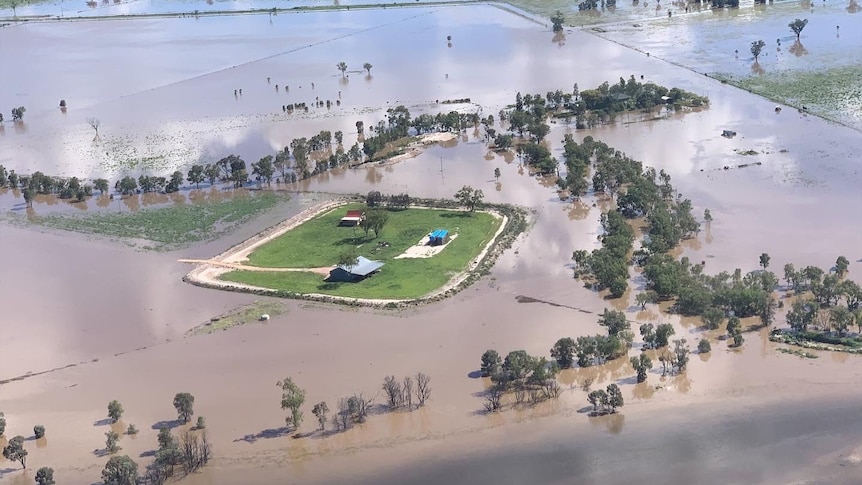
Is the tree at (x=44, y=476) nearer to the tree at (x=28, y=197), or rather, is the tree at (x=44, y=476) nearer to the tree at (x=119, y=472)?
the tree at (x=119, y=472)

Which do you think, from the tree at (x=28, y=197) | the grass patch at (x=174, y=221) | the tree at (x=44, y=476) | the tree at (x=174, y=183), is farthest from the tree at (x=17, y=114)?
the tree at (x=44, y=476)

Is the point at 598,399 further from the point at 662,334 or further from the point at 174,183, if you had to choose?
the point at 174,183

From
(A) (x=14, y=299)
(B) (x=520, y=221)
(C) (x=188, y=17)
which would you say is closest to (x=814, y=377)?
(B) (x=520, y=221)

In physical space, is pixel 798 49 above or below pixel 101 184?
above

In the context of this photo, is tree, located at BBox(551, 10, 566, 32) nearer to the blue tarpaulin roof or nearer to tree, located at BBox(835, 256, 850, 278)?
the blue tarpaulin roof

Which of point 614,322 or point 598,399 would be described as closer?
point 598,399

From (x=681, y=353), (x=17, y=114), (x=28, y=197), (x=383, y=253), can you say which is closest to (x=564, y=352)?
(x=681, y=353)

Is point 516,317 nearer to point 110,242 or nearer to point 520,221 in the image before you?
point 520,221
